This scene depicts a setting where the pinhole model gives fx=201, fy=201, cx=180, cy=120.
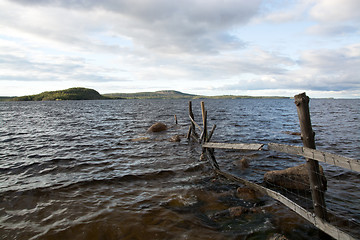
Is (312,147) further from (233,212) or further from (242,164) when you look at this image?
(242,164)

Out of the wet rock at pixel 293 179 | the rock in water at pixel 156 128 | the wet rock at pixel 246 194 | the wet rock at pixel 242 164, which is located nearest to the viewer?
the wet rock at pixel 246 194

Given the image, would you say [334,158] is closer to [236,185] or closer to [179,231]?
[179,231]

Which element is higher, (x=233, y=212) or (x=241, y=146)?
(x=241, y=146)

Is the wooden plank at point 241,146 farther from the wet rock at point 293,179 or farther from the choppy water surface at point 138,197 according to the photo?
the wet rock at point 293,179

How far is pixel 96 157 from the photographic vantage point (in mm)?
12727

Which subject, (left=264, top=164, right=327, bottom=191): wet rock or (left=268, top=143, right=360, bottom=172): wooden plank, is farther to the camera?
(left=264, top=164, right=327, bottom=191): wet rock

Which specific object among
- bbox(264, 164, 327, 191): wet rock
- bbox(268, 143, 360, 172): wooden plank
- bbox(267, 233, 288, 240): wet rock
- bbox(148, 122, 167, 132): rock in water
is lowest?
bbox(267, 233, 288, 240): wet rock

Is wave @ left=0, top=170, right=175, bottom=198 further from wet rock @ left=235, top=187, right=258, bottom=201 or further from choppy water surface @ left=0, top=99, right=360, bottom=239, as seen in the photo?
wet rock @ left=235, top=187, right=258, bottom=201

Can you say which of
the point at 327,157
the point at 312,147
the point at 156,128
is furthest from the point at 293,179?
the point at 156,128

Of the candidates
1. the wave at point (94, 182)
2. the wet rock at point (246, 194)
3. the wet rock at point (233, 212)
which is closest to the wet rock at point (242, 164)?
the wet rock at point (246, 194)

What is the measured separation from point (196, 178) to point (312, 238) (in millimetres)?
5057

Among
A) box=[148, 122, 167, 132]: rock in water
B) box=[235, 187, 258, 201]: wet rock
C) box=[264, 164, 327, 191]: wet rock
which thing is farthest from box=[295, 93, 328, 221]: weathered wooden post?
box=[148, 122, 167, 132]: rock in water

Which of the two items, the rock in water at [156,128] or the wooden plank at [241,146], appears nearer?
the wooden plank at [241,146]

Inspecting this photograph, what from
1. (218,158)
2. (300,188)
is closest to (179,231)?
(300,188)
